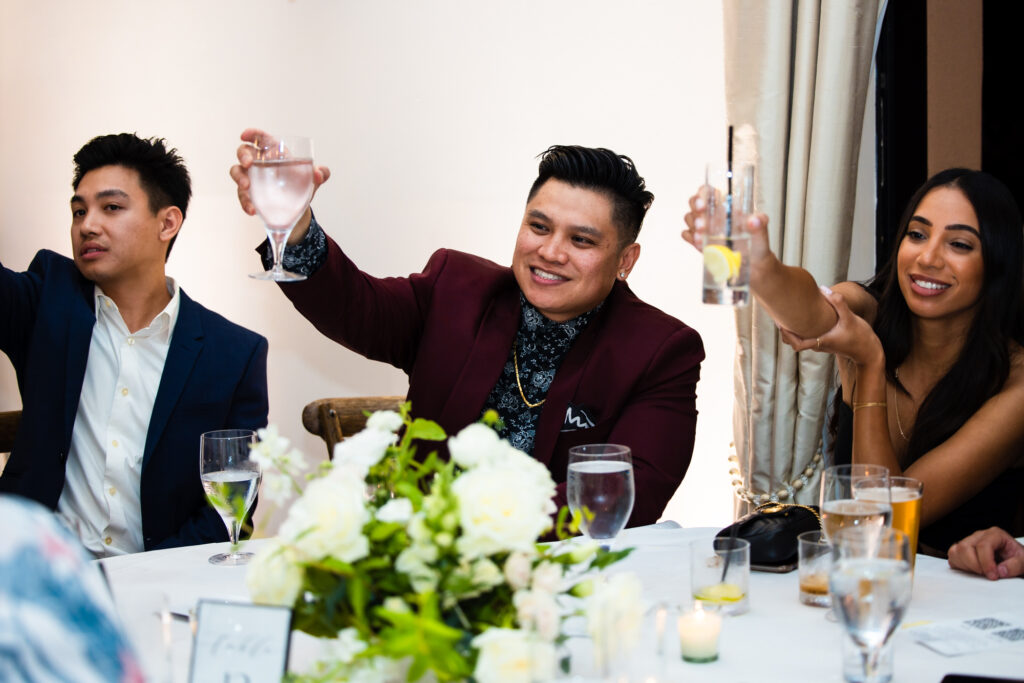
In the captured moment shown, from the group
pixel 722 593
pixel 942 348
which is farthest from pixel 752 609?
pixel 942 348

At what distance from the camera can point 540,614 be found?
30.7 inches

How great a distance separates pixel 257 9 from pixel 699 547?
8.13 feet

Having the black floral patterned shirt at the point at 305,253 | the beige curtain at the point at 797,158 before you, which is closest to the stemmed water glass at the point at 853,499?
the black floral patterned shirt at the point at 305,253

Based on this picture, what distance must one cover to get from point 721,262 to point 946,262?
43.2 inches

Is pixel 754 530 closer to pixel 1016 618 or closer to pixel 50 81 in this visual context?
pixel 1016 618

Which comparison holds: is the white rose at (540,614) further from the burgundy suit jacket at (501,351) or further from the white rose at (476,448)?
the burgundy suit jacket at (501,351)

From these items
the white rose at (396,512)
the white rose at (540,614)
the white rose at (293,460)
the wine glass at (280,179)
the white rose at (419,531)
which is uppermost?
the wine glass at (280,179)

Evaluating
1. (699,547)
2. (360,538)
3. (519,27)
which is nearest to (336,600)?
(360,538)

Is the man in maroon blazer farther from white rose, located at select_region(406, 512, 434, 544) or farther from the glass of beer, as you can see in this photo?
white rose, located at select_region(406, 512, 434, 544)

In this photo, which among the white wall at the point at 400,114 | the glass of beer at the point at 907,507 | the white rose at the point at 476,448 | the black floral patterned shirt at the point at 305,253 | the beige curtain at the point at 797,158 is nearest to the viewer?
the white rose at the point at 476,448

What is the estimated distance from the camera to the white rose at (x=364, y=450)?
2.90 feet

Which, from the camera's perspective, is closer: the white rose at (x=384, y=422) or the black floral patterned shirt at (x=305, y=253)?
the white rose at (x=384, y=422)

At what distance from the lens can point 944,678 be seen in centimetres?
95

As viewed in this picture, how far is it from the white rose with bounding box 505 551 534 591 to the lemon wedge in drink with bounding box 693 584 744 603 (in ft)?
1.56
